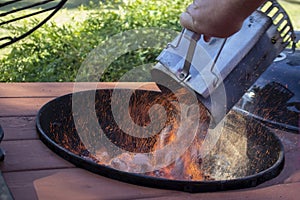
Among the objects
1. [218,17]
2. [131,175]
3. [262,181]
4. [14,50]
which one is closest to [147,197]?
[131,175]

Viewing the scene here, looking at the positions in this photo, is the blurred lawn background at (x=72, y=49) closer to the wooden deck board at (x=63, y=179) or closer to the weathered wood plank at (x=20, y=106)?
the weathered wood plank at (x=20, y=106)

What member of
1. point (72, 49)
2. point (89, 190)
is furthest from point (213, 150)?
point (72, 49)

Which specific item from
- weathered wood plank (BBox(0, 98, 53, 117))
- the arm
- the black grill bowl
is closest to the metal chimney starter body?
the black grill bowl

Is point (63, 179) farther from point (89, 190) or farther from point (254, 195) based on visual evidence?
point (254, 195)

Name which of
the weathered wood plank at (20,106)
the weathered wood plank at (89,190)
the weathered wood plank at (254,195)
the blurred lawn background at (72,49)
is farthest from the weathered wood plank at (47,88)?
the blurred lawn background at (72,49)

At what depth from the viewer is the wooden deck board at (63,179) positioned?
3.46 ft

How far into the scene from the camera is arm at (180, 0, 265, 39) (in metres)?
0.74

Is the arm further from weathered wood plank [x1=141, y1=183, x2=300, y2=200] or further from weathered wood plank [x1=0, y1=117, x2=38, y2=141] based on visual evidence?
weathered wood plank [x1=0, y1=117, x2=38, y2=141]

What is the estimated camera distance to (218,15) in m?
0.76

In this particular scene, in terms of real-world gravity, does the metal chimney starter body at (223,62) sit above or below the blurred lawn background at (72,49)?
above

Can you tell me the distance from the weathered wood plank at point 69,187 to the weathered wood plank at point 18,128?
0.71ft

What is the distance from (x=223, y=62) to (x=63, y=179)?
0.47 metres

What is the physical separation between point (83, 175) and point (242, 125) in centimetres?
53

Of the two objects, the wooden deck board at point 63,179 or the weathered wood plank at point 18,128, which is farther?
the weathered wood plank at point 18,128
